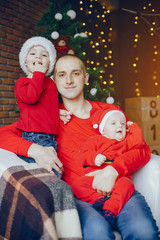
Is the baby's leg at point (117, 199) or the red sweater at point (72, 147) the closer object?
the baby's leg at point (117, 199)

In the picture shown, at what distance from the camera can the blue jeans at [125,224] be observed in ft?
3.46

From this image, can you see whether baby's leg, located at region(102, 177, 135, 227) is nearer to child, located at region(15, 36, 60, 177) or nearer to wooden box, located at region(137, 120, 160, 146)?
child, located at region(15, 36, 60, 177)

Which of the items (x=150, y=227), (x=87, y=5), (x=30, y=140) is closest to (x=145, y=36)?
(x=87, y=5)

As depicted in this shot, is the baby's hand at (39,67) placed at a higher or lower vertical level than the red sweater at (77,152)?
higher

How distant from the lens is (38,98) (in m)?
1.51

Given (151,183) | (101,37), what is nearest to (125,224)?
(151,183)

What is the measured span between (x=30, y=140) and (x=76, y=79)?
0.52 m

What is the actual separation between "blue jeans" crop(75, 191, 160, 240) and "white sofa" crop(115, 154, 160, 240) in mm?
140

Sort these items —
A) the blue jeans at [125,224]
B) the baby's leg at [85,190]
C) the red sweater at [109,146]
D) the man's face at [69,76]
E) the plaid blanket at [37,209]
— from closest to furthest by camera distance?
the plaid blanket at [37,209] < the blue jeans at [125,224] < the baby's leg at [85,190] < the red sweater at [109,146] < the man's face at [69,76]

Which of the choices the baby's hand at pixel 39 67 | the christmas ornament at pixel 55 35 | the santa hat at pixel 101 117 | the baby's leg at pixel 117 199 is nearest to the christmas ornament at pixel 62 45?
the christmas ornament at pixel 55 35


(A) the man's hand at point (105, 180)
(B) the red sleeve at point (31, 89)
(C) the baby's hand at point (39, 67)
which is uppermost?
(C) the baby's hand at point (39, 67)

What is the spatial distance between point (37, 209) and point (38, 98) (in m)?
0.76

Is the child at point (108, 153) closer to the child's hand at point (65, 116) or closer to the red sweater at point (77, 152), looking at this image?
the red sweater at point (77, 152)

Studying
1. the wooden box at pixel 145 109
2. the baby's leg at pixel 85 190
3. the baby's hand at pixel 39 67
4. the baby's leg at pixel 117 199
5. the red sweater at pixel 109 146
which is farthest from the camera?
the wooden box at pixel 145 109
